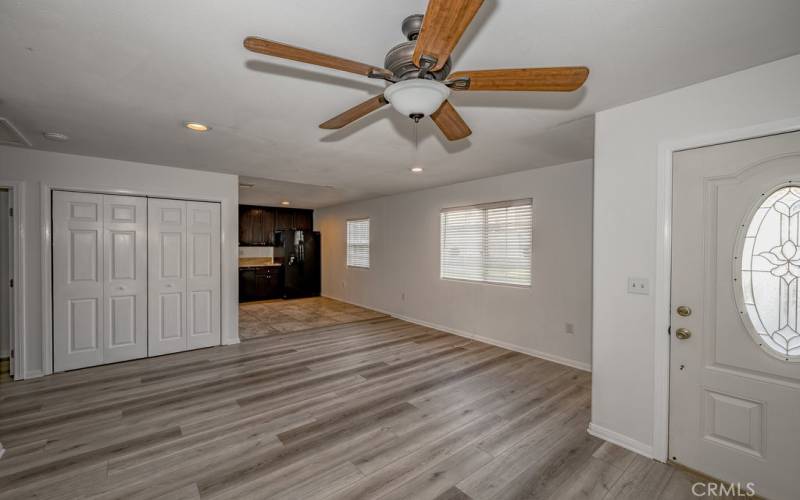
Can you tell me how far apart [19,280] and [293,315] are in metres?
3.85

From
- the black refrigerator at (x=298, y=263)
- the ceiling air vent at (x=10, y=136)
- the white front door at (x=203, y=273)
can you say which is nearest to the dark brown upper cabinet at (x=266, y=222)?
the black refrigerator at (x=298, y=263)

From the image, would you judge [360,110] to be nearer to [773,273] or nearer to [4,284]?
[773,273]

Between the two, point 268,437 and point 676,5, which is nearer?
point 676,5

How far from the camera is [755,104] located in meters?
1.91

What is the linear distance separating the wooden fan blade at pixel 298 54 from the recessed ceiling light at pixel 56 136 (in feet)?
10.4

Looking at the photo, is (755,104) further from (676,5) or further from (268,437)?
(268,437)

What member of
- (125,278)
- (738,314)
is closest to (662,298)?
(738,314)

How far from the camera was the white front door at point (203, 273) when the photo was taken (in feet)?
14.9

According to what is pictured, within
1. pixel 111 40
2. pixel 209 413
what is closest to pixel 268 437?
pixel 209 413

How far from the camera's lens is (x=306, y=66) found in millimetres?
1906

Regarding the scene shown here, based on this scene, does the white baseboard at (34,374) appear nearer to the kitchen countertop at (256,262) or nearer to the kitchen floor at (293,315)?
the kitchen floor at (293,315)

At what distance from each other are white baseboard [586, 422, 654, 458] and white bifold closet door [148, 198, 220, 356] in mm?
4596

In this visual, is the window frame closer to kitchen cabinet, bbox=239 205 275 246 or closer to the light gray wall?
kitchen cabinet, bbox=239 205 275 246

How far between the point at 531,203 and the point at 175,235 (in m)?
4.72
